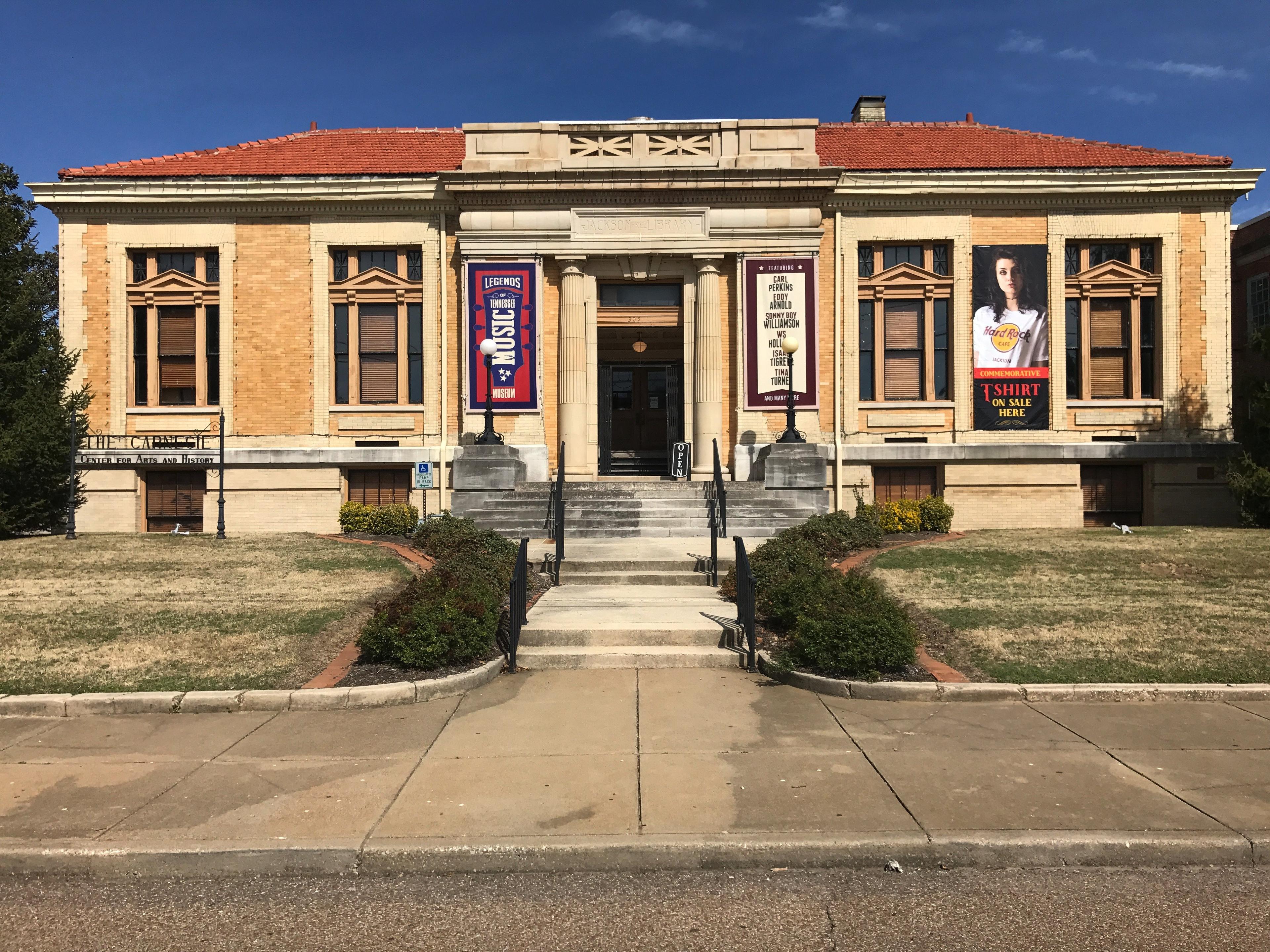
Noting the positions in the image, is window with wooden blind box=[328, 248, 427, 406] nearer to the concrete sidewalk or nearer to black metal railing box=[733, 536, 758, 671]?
black metal railing box=[733, 536, 758, 671]

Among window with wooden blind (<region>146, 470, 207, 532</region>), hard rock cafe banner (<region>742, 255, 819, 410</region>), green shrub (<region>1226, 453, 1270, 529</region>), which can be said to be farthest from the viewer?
window with wooden blind (<region>146, 470, 207, 532</region>)

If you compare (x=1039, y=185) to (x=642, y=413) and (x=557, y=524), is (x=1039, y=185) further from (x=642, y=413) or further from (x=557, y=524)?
(x=557, y=524)

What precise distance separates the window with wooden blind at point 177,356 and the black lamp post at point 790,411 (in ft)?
47.6

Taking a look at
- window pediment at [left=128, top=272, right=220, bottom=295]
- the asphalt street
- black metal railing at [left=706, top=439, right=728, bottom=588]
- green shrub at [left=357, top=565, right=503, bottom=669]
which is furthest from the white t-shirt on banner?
window pediment at [left=128, top=272, right=220, bottom=295]

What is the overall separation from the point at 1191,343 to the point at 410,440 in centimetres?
1925

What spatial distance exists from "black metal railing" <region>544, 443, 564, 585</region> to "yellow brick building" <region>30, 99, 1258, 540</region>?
335 cm

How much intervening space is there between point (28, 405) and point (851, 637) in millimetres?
17675

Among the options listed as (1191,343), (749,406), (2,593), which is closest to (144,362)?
(2,593)

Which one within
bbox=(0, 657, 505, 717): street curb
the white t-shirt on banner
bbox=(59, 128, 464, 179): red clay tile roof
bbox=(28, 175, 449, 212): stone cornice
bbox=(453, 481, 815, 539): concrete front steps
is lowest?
bbox=(0, 657, 505, 717): street curb

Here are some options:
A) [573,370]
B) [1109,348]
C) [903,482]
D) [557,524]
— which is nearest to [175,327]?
[573,370]

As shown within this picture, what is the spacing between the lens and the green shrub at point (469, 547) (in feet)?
36.2

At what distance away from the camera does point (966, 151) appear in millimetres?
21219

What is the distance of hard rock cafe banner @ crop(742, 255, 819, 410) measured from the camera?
19516 mm

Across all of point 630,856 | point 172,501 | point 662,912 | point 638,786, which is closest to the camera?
point 662,912
